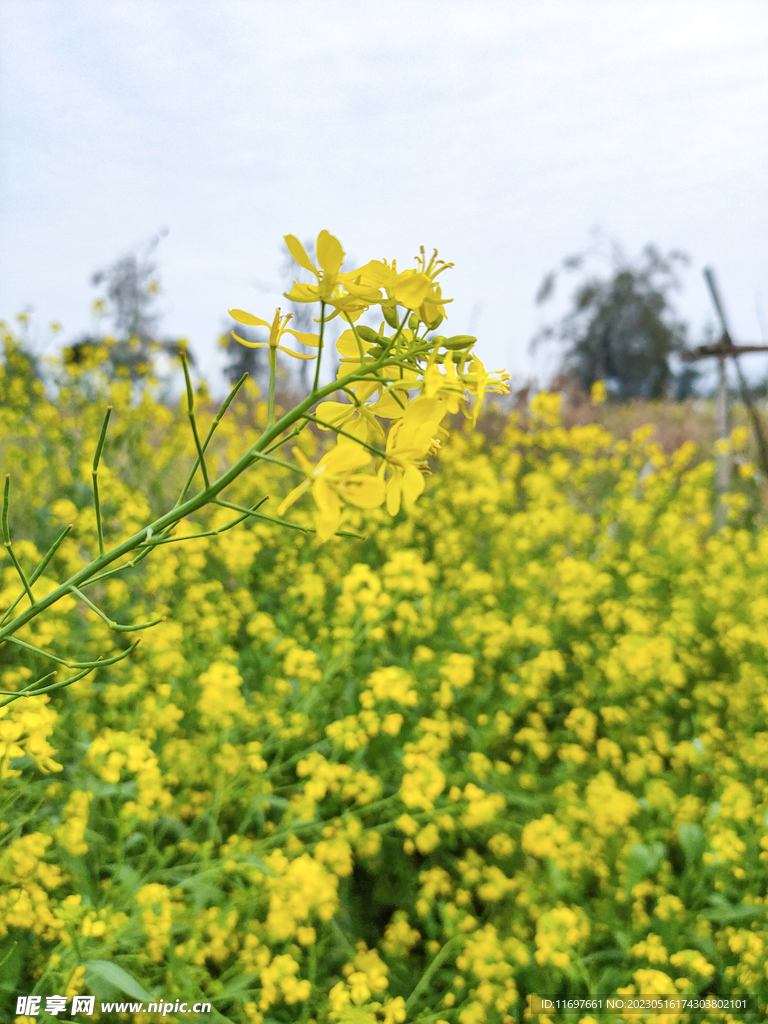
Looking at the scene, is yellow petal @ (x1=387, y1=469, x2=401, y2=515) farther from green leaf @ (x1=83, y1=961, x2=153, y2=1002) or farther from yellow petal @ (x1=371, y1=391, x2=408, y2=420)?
green leaf @ (x1=83, y1=961, x2=153, y2=1002)

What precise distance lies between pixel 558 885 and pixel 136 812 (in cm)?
101

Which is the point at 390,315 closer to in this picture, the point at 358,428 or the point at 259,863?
the point at 358,428

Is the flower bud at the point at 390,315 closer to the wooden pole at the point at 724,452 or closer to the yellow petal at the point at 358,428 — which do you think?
the yellow petal at the point at 358,428

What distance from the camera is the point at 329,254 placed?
59cm

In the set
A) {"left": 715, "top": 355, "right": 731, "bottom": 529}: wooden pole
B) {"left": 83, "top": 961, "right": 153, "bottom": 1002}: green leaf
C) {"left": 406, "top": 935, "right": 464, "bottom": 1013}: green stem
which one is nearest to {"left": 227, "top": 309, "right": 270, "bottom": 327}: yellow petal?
{"left": 83, "top": 961, "right": 153, "bottom": 1002}: green leaf

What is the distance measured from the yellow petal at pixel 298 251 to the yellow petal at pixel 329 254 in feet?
0.06

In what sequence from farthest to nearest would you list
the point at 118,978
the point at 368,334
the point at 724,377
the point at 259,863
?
the point at 724,377
the point at 259,863
the point at 118,978
the point at 368,334

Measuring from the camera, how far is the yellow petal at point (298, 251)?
0.60 meters

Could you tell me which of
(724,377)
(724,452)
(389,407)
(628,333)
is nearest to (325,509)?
(389,407)

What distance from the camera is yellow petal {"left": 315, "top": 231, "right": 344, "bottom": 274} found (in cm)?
59

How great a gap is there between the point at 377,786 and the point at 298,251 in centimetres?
132

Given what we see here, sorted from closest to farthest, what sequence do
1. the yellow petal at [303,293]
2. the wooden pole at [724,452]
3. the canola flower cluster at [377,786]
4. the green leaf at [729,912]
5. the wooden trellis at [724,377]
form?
the yellow petal at [303,293]
the canola flower cluster at [377,786]
the green leaf at [729,912]
the wooden trellis at [724,377]
the wooden pole at [724,452]

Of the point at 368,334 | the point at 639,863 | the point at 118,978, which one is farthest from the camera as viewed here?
the point at 639,863

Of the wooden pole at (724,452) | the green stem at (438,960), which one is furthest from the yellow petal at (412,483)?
the wooden pole at (724,452)
